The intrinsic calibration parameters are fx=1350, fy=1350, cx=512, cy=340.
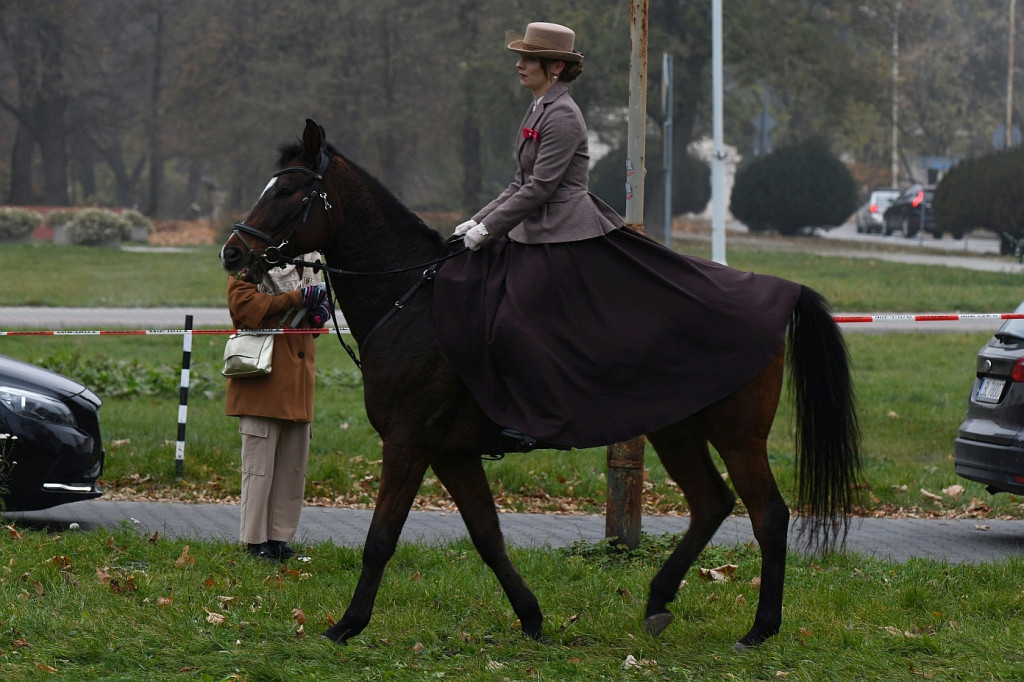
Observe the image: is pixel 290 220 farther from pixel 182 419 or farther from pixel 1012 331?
pixel 1012 331

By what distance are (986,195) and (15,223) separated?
2779 centimetres

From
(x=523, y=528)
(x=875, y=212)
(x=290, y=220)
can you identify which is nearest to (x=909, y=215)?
(x=875, y=212)

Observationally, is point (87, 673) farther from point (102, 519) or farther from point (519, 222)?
point (102, 519)

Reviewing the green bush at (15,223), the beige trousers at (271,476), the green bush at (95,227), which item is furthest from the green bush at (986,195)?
the beige trousers at (271,476)

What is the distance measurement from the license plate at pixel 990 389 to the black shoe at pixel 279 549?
455 centimetres

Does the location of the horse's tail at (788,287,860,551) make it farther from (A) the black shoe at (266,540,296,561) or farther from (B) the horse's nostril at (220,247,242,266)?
(A) the black shoe at (266,540,296,561)

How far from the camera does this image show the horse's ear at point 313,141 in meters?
5.99

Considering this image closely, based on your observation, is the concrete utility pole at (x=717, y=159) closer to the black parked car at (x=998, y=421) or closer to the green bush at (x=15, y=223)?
the black parked car at (x=998, y=421)

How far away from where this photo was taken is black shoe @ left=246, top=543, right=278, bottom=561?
7.77 metres

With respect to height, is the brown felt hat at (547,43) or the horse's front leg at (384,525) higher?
the brown felt hat at (547,43)

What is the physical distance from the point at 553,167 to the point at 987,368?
4212 millimetres

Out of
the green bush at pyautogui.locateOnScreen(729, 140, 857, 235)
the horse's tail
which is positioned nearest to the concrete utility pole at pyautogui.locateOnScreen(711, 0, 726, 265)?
the horse's tail

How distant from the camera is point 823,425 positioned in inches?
254

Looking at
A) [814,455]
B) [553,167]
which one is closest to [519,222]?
[553,167]
